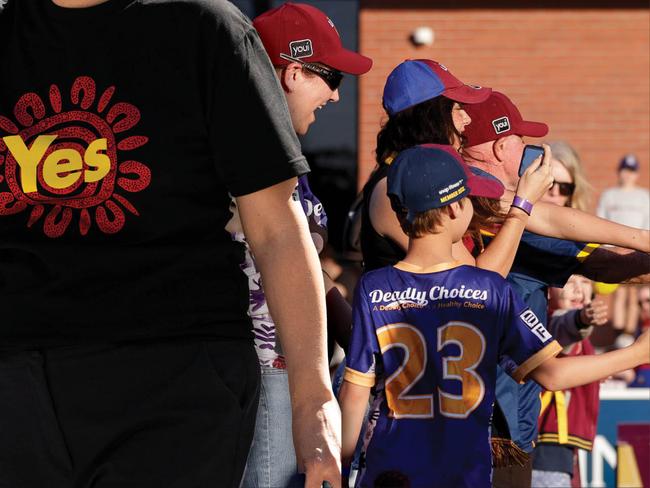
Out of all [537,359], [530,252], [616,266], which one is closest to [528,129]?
[530,252]

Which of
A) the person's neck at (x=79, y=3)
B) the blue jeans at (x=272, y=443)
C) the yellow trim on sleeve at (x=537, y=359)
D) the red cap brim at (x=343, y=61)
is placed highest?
the person's neck at (x=79, y=3)

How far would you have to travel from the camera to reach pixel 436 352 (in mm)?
3520

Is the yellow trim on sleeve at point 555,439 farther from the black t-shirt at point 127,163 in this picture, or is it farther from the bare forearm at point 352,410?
the black t-shirt at point 127,163

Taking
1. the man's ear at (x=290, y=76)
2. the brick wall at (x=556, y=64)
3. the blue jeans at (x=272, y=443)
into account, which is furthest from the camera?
the brick wall at (x=556, y=64)

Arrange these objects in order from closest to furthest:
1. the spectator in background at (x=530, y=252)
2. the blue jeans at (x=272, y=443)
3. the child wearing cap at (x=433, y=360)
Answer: the blue jeans at (x=272, y=443) → the child wearing cap at (x=433, y=360) → the spectator in background at (x=530, y=252)

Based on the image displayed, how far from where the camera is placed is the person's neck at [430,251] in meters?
3.60

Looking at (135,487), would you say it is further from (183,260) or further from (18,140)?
(18,140)

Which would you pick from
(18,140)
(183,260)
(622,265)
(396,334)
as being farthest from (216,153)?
(622,265)

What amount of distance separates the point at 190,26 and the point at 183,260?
0.41 m

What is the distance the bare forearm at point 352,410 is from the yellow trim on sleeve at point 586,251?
39.8 inches

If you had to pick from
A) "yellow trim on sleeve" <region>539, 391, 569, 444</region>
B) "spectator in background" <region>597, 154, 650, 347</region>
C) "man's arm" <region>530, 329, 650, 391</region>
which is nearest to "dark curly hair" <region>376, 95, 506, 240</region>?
"man's arm" <region>530, 329, 650, 391</region>

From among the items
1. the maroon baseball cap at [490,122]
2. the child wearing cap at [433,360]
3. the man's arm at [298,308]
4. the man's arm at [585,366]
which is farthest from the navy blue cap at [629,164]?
the man's arm at [298,308]

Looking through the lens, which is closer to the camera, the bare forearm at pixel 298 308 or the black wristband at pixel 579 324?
the bare forearm at pixel 298 308

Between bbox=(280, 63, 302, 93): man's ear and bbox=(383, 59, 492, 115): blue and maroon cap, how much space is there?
0.44 m
